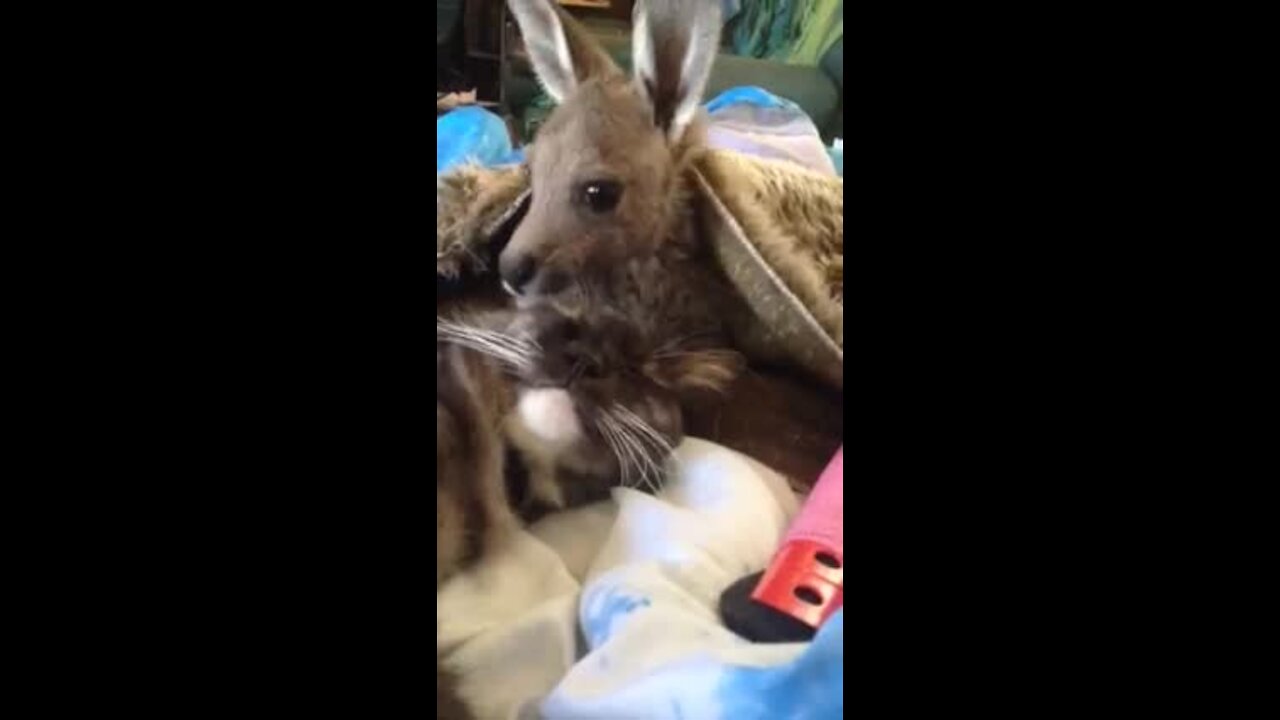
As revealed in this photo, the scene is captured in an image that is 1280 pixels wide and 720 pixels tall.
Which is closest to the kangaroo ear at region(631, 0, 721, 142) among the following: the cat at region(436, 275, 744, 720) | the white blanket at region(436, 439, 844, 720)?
the cat at region(436, 275, 744, 720)

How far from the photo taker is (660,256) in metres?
0.66

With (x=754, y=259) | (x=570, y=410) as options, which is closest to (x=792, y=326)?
(x=754, y=259)

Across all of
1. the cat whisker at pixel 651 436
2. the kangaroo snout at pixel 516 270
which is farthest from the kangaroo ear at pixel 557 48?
the cat whisker at pixel 651 436

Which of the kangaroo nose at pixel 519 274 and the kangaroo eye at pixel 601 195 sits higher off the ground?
the kangaroo eye at pixel 601 195

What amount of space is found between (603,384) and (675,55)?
224 millimetres

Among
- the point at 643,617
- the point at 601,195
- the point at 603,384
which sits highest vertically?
the point at 601,195

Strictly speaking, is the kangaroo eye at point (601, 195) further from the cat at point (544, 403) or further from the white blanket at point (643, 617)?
the white blanket at point (643, 617)

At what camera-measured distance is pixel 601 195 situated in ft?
2.14

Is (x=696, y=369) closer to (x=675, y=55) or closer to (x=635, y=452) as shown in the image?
(x=635, y=452)

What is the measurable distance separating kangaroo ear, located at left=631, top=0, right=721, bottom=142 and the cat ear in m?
0.15


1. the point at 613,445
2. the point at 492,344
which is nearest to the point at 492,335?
the point at 492,344

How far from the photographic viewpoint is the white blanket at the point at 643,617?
1.97 feet

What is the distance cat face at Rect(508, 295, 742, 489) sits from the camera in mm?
652
